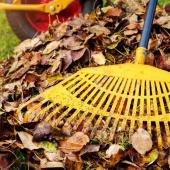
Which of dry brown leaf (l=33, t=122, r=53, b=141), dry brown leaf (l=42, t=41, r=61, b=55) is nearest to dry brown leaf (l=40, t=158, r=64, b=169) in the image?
dry brown leaf (l=33, t=122, r=53, b=141)

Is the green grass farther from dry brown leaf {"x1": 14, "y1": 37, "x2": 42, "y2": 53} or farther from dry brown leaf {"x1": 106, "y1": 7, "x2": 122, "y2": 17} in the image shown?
dry brown leaf {"x1": 106, "y1": 7, "x2": 122, "y2": 17}

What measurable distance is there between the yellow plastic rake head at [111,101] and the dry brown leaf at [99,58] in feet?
0.53

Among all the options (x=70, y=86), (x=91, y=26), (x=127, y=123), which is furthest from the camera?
(x=91, y=26)

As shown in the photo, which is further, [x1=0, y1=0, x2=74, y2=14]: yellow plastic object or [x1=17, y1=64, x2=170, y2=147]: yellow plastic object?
[x1=0, y1=0, x2=74, y2=14]: yellow plastic object

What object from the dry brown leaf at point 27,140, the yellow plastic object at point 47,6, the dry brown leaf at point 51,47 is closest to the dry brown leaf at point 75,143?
the dry brown leaf at point 27,140

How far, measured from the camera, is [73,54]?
8.93 ft

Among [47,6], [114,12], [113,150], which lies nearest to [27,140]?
[113,150]

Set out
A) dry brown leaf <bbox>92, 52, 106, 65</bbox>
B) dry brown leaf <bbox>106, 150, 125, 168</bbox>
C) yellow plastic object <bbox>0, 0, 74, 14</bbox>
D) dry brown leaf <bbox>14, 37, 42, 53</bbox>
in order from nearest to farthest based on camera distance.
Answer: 1. dry brown leaf <bbox>106, 150, 125, 168</bbox>
2. dry brown leaf <bbox>92, 52, 106, 65</bbox>
3. dry brown leaf <bbox>14, 37, 42, 53</bbox>
4. yellow plastic object <bbox>0, 0, 74, 14</bbox>

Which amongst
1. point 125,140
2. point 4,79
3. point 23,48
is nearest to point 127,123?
point 125,140

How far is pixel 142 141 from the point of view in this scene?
220 cm

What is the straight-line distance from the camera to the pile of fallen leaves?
2.19 meters

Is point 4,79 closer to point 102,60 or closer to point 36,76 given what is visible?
point 36,76

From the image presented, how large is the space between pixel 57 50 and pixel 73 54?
14 cm

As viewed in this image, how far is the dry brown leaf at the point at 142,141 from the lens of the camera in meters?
2.17
